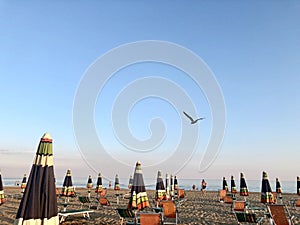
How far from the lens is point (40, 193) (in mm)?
4480

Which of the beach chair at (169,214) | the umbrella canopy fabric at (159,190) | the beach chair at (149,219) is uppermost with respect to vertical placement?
the umbrella canopy fabric at (159,190)

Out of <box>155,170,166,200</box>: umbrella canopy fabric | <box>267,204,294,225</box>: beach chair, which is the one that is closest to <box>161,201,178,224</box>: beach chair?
<box>155,170,166,200</box>: umbrella canopy fabric

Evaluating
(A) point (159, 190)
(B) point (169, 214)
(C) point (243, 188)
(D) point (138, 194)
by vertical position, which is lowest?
(B) point (169, 214)

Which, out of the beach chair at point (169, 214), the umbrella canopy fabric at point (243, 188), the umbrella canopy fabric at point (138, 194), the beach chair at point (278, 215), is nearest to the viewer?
the beach chair at point (278, 215)

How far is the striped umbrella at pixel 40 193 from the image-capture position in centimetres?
427

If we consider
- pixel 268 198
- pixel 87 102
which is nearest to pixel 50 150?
pixel 87 102

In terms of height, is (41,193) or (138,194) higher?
(41,193)

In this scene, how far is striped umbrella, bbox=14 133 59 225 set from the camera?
4270mm

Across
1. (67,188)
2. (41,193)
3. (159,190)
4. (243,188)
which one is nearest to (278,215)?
(159,190)

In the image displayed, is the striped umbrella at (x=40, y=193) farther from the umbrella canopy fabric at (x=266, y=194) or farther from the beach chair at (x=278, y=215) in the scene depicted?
the umbrella canopy fabric at (x=266, y=194)

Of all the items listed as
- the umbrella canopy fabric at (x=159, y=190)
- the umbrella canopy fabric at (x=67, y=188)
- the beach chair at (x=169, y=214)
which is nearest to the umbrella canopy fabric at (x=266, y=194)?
the umbrella canopy fabric at (x=159, y=190)

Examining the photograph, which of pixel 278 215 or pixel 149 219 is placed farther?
pixel 278 215

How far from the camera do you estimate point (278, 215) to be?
7.24 metres

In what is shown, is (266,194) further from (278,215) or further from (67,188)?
(67,188)
